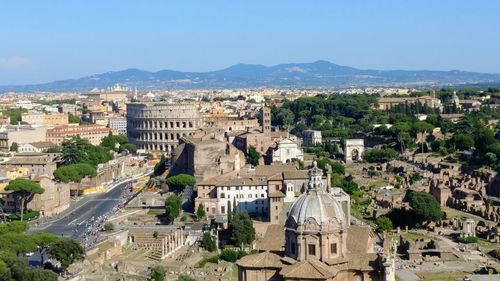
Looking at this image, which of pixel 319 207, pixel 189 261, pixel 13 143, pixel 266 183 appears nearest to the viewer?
pixel 319 207

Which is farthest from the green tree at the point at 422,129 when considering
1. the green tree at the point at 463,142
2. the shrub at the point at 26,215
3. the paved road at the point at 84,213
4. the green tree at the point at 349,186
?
the shrub at the point at 26,215

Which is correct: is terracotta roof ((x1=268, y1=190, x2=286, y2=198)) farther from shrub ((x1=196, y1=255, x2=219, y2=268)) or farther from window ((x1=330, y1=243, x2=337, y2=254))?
window ((x1=330, y1=243, x2=337, y2=254))

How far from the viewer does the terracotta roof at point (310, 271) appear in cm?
2486

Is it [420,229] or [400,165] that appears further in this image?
[400,165]

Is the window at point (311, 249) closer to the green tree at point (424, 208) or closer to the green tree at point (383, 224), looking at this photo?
the green tree at point (383, 224)

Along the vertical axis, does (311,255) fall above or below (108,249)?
above

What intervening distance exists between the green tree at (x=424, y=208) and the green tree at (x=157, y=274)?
16770mm

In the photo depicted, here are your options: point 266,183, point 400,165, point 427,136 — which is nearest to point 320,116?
point 427,136

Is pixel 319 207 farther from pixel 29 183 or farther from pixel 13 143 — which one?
pixel 13 143

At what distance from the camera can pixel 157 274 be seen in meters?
35.7

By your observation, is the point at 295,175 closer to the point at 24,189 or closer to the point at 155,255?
the point at 155,255

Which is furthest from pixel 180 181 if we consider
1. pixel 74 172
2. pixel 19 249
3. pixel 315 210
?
pixel 315 210

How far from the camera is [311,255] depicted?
25547 mm

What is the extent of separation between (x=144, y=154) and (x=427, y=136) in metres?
30.2
